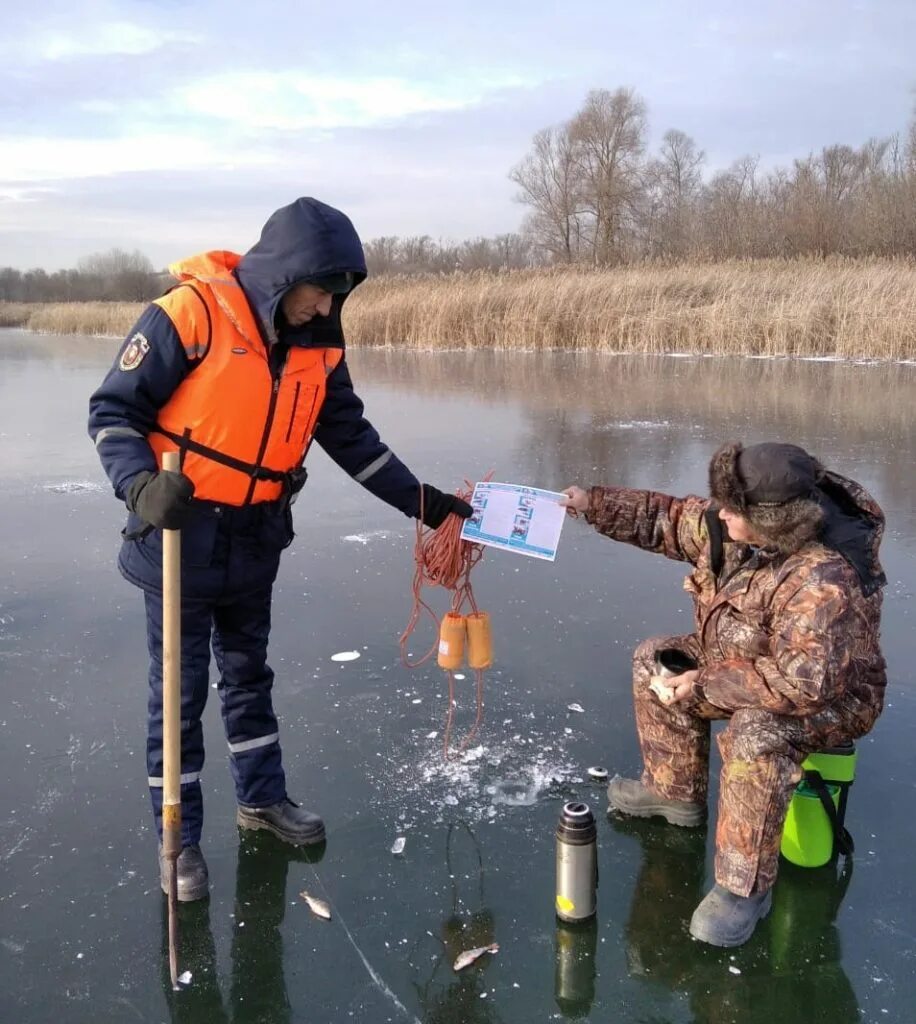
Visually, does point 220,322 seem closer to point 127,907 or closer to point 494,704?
point 127,907

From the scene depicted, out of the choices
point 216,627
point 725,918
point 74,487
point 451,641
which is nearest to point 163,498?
point 216,627

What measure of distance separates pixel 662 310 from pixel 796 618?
17824 millimetres

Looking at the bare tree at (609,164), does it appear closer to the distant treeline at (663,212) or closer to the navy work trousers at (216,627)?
the distant treeline at (663,212)

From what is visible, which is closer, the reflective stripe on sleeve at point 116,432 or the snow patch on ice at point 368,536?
the reflective stripe on sleeve at point 116,432

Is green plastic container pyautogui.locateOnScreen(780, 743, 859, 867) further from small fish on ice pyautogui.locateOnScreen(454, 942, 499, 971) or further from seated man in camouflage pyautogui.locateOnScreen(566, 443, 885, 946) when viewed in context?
small fish on ice pyautogui.locateOnScreen(454, 942, 499, 971)

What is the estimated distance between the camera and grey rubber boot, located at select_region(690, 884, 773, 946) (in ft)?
8.36

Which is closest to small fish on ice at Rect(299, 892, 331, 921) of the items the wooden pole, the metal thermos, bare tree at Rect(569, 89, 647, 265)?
the wooden pole

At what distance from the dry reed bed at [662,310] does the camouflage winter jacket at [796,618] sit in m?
15.1

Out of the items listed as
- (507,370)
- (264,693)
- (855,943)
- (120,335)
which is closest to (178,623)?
(264,693)

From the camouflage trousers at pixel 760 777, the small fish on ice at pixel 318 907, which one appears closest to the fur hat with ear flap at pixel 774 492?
the camouflage trousers at pixel 760 777

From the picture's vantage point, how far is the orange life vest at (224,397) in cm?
265

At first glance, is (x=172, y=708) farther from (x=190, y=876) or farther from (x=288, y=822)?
(x=288, y=822)

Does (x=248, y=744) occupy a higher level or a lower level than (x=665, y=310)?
lower

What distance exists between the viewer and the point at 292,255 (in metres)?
2.66
